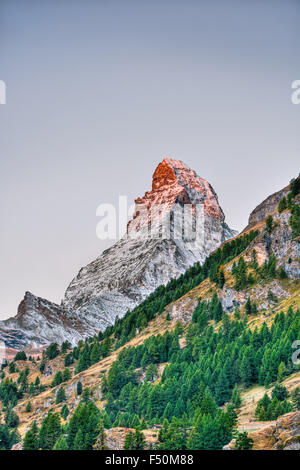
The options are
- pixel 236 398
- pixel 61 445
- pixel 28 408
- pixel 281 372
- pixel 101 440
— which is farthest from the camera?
pixel 28 408

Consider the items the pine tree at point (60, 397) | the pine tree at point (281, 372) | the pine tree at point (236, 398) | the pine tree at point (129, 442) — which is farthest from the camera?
the pine tree at point (60, 397)

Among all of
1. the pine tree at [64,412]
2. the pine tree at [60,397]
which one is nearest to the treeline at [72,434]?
the pine tree at [64,412]

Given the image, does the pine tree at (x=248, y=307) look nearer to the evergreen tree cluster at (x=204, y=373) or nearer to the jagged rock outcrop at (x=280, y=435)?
the evergreen tree cluster at (x=204, y=373)

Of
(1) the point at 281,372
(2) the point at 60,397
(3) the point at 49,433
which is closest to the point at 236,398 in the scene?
(1) the point at 281,372

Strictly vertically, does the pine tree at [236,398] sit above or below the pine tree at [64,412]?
above

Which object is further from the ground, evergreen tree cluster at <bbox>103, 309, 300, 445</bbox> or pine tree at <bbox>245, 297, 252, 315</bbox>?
pine tree at <bbox>245, 297, 252, 315</bbox>

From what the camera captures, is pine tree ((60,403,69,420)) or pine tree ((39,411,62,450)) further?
pine tree ((60,403,69,420))

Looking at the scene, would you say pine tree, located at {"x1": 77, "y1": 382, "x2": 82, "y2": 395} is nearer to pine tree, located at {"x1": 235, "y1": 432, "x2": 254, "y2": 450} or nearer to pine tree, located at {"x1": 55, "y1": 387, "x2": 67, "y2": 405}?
pine tree, located at {"x1": 55, "y1": 387, "x2": 67, "y2": 405}

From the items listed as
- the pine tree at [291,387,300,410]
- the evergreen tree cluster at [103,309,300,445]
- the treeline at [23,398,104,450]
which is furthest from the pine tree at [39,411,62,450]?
the pine tree at [291,387,300,410]

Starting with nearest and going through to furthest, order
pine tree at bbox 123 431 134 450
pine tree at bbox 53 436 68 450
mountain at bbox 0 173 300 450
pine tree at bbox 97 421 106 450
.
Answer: pine tree at bbox 123 431 134 450, mountain at bbox 0 173 300 450, pine tree at bbox 97 421 106 450, pine tree at bbox 53 436 68 450

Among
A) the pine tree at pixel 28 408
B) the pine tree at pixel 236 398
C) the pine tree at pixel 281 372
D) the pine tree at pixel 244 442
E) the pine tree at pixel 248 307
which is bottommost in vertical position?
the pine tree at pixel 28 408

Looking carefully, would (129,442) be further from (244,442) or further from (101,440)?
(244,442)

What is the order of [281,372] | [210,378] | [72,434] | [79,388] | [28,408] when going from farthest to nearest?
[28,408]
[79,388]
[210,378]
[281,372]
[72,434]
